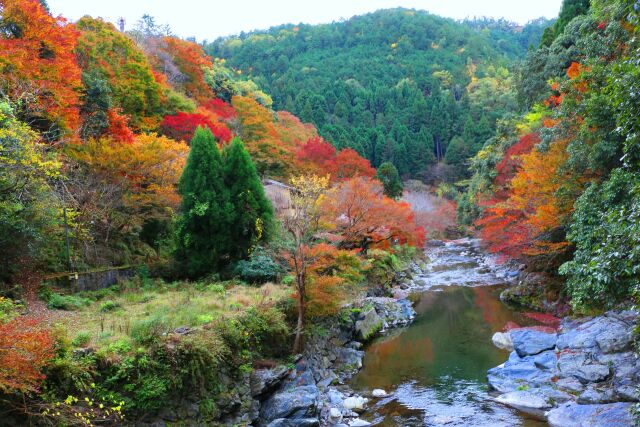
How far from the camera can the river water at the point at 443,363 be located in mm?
12203

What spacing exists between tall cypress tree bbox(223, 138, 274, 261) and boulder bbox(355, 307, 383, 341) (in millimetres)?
5984

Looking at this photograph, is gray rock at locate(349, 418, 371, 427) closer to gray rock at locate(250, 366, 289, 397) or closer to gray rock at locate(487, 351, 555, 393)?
gray rock at locate(250, 366, 289, 397)

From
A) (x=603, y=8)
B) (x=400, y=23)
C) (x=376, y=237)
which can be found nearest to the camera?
(x=603, y=8)

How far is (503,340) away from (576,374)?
445 cm

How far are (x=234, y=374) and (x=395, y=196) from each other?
120ft

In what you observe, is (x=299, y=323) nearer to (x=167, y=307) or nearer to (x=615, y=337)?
(x=167, y=307)

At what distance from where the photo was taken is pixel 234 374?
11766mm

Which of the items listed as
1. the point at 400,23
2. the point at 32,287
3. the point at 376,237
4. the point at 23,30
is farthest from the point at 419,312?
the point at 400,23

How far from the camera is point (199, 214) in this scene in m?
19.4

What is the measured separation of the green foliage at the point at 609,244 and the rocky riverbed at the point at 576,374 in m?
2.29

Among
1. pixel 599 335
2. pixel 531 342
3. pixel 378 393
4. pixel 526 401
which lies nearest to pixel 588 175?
pixel 599 335

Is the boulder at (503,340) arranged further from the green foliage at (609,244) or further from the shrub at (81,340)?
the shrub at (81,340)

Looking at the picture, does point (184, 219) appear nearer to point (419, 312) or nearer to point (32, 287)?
point (32, 287)

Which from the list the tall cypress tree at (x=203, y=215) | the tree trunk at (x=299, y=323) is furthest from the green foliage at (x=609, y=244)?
the tall cypress tree at (x=203, y=215)
